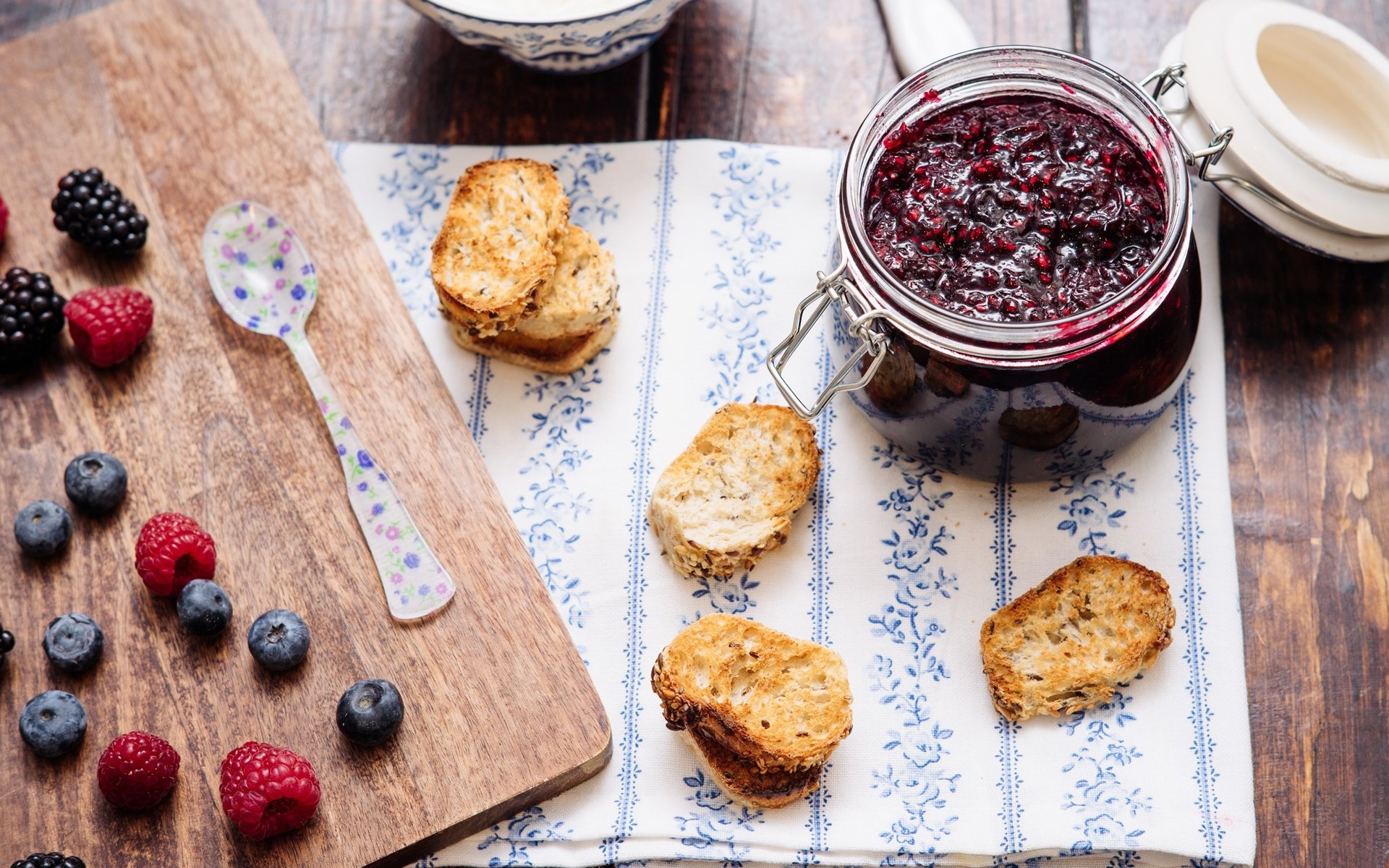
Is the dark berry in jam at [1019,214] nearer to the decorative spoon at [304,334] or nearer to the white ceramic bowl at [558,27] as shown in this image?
the white ceramic bowl at [558,27]

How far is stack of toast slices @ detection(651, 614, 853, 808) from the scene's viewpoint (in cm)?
200

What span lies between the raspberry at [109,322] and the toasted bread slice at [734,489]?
98 centimetres

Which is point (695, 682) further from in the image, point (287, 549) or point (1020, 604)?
point (287, 549)

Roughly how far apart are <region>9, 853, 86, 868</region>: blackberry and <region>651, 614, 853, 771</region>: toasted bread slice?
942 millimetres

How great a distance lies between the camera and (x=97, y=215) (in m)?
2.34

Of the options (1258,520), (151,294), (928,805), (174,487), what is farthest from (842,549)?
(151,294)

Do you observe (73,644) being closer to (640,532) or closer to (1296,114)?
(640,532)

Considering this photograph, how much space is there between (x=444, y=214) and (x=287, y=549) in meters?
0.71

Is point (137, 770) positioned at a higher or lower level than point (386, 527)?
lower

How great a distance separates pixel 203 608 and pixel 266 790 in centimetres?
33

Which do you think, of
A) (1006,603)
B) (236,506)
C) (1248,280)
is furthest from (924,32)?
(236,506)

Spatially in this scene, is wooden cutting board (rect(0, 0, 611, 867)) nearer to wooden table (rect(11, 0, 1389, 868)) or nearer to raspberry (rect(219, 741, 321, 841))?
raspberry (rect(219, 741, 321, 841))

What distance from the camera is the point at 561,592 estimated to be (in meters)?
2.22

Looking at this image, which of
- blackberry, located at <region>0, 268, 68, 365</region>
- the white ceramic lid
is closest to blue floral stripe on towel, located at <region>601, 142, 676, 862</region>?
the white ceramic lid
